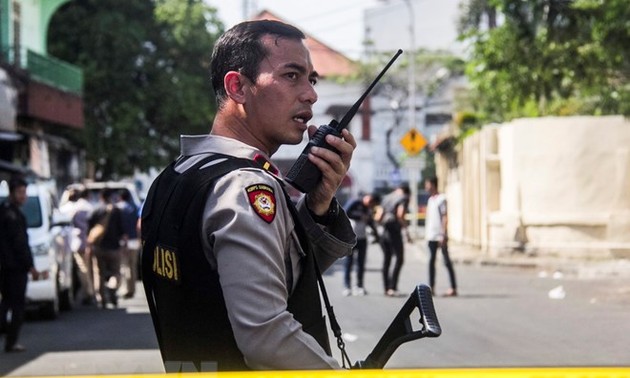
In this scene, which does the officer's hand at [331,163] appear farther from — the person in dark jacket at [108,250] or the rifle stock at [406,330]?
the person in dark jacket at [108,250]

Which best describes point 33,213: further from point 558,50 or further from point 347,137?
point 347,137

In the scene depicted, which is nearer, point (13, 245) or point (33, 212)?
point (13, 245)

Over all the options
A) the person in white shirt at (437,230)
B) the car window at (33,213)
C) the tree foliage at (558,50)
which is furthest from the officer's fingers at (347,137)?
the person in white shirt at (437,230)

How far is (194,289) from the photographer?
111 inches

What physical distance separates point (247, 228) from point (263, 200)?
74mm

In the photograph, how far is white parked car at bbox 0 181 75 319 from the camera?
17594mm

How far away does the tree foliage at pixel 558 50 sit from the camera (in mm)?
19688

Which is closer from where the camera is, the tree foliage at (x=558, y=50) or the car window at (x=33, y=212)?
the car window at (x=33, y=212)

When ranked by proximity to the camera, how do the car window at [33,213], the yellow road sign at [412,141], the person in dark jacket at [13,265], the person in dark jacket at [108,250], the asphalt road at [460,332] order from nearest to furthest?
the asphalt road at [460,332], the person in dark jacket at [13,265], the car window at [33,213], the person in dark jacket at [108,250], the yellow road sign at [412,141]

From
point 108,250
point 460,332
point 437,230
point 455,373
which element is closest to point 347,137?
point 455,373

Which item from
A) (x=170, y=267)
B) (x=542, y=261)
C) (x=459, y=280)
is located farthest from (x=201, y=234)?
(x=542, y=261)

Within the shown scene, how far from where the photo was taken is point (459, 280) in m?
24.5

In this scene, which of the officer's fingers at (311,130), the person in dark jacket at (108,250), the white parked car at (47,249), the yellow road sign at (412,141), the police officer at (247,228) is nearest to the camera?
the police officer at (247,228)

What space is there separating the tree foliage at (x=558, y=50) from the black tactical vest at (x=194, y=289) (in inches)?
649
